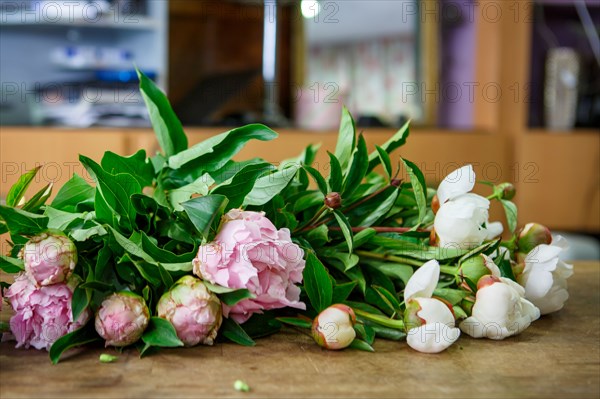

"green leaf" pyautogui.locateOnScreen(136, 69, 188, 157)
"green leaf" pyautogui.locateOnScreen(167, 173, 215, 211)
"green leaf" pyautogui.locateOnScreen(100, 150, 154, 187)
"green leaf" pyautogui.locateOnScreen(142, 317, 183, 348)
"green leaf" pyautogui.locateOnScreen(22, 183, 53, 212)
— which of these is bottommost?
"green leaf" pyautogui.locateOnScreen(142, 317, 183, 348)

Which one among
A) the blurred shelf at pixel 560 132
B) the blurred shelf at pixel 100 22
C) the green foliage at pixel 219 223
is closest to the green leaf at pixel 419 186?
the green foliage at pixel 219 223

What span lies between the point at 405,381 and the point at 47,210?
Answer: 36cm

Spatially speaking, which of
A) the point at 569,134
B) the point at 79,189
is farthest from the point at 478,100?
the point at 79,189

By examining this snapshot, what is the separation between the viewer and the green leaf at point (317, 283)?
699mm

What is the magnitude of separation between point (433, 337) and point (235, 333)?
19 cm

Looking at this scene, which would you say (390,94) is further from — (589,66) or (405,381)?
(405,381)

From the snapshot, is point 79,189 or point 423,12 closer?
point 79,189

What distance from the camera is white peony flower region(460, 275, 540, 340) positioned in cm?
69

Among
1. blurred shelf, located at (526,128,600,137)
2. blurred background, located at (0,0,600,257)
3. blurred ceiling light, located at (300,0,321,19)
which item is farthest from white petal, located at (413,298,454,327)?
blurred ceiling light, located at (300,0,321,19)

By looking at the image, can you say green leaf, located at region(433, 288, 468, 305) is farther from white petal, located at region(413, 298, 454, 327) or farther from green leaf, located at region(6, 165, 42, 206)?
green leaf, located at region(6, 165, 42, 206)

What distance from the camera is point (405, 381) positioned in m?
0.59

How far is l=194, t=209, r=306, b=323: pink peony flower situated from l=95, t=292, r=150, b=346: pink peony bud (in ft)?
0.20

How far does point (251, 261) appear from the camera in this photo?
2.12ft

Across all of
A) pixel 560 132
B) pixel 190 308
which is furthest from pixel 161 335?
pixel 560 132
